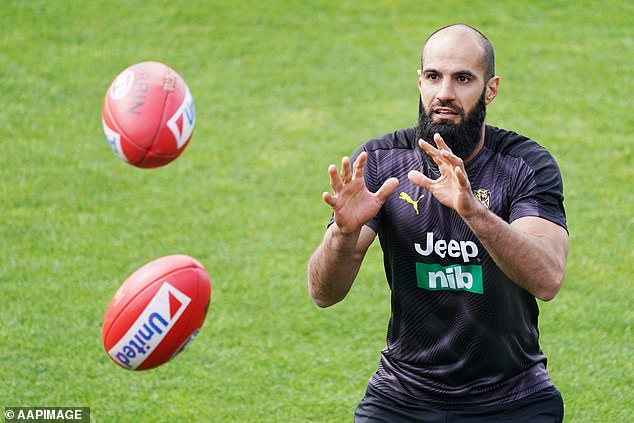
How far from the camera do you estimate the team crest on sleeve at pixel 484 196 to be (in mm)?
5758

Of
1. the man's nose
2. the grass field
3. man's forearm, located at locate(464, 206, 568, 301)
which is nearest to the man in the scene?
the man's nose

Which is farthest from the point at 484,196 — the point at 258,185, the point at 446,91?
the point at 258,185

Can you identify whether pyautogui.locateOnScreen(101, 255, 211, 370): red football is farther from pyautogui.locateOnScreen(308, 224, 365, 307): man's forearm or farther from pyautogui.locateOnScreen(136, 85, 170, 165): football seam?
pyautogui.locateOnScreen(136, 85, 170, 165): football seam

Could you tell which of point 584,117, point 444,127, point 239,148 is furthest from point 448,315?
point 584,117

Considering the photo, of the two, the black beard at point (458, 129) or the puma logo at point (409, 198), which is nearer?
the black beard at point (458, 129)

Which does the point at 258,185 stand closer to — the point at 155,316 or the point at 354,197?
the point at 155,316

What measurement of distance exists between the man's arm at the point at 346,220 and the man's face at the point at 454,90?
1.64ft

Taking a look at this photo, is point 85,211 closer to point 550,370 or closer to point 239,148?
point 239,148

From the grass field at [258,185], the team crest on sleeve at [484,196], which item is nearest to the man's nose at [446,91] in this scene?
the team crest on sleeve at [484,196]

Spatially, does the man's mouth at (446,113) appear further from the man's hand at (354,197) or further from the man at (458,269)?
the man's hand at (354,197)

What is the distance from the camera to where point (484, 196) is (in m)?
5.78

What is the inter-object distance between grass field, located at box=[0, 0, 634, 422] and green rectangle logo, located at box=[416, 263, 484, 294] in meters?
2.52

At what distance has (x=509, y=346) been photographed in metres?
5.78

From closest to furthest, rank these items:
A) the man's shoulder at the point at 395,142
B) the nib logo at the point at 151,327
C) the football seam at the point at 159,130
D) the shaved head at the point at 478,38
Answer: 1. the shaved head at the point at 478,38
2. the man's shoulder at the point at 395,142
3. the nib logo at the point at 151,327
4. the football seam at the point at 159,130
